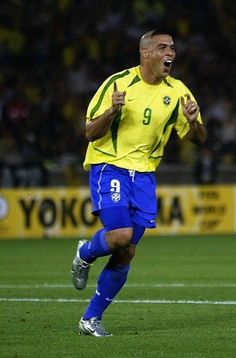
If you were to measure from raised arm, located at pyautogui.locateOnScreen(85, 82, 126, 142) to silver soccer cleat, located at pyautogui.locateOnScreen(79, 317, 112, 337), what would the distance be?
125 centimetres

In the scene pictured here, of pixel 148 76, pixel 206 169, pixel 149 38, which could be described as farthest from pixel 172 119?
pixel 206 169

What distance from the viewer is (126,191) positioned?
783 cm

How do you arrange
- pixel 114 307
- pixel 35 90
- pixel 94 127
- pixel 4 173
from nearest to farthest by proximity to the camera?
pixel 94 127 → pixel 114 307 → pixel 4 173 → pixel 35 90

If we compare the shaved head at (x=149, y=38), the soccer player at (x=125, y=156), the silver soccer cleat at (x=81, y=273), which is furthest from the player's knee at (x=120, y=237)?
the shaved head at (x=149, y=38)

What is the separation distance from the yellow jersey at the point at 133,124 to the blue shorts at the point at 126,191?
62 mm

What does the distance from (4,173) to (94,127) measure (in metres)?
14.9

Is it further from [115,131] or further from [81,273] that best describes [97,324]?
[115,131]

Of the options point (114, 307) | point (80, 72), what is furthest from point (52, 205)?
point (114, 307)

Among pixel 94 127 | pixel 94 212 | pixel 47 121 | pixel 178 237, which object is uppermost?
pixel 94 127

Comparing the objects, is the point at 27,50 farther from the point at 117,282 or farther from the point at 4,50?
the point at 117,282

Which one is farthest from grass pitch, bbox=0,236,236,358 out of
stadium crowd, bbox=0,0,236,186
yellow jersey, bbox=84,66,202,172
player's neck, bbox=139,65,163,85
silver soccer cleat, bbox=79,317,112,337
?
stadium crowd, bbox=0,0,236,186

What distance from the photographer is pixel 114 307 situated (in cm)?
966

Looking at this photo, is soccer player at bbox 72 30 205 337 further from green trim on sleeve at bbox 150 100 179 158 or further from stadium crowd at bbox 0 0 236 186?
stadium crowd at bbox 0 0 236 186

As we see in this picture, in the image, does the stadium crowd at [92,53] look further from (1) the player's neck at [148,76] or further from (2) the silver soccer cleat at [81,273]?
(2) the silver soccer cleat at [81,273]
